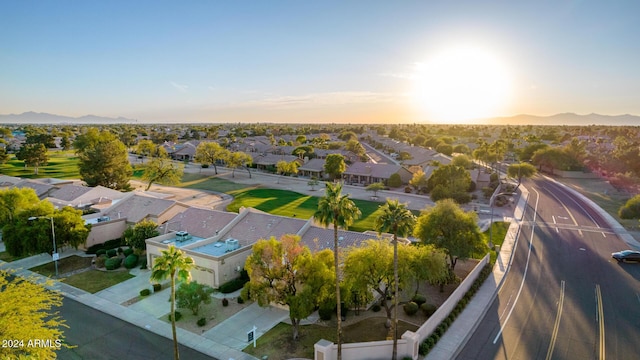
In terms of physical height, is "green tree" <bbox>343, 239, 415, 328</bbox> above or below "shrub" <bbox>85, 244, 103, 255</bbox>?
above

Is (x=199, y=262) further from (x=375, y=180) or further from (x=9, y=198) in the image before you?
(x=375, y=180)

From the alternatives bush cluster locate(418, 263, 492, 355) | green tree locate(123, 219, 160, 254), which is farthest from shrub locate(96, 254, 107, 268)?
bush cluster locate(418, 263, 492, 355)

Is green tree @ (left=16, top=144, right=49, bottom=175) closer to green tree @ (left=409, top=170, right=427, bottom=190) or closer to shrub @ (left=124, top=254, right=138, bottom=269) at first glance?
shrub @ (left=124, top=254, right=138, bottom=269)

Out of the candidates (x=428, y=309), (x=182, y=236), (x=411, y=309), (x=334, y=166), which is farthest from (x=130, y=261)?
(x=334, y=166)

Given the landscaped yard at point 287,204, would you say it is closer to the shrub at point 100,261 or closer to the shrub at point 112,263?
the shrub at point 100,261

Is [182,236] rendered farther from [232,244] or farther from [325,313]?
[325,313]

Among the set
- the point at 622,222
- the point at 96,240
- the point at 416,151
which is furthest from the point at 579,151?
the point at 96,240
